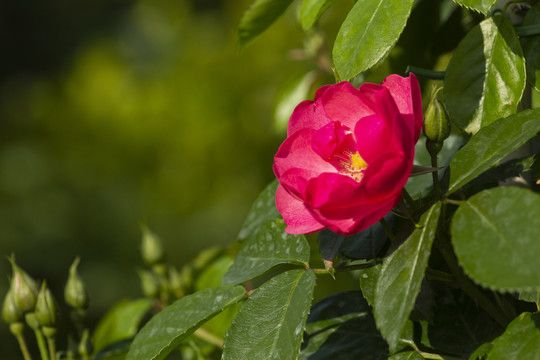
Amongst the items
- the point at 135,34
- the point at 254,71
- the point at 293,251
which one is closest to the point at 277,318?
the point at 293,251

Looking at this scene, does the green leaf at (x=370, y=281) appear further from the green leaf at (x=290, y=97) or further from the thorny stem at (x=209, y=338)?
the green leaf at (x=290, y=97)

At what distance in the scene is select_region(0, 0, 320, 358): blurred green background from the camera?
7.29ft

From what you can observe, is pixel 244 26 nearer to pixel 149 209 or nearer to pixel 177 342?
pixel 177 342

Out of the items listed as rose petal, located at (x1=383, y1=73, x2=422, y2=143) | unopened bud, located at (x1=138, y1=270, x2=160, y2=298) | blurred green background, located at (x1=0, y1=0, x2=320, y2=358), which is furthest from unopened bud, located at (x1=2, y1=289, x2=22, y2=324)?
blurred green background, located at (x1=0, y1=0, x2=320, y2=358)

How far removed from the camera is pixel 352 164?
0.56 metres

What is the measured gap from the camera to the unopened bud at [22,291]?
2.75ft

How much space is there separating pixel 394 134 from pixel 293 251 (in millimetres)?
173


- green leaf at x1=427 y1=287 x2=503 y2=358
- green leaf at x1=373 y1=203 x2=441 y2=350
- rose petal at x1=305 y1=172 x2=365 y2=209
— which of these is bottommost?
green leaf at x1=427 y1=287 x2=503 y2=358

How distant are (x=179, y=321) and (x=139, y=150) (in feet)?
5.80

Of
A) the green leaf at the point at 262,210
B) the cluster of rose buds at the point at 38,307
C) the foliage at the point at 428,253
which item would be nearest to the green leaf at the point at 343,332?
the foliage at the point at 428,253

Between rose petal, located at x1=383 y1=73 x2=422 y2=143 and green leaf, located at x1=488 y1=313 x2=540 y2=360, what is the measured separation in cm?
15

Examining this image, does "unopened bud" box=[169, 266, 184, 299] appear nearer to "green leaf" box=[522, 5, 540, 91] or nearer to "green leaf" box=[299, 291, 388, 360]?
"green leaf" box=[299, 291, 388, 360]

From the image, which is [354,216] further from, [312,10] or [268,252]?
[312,10]

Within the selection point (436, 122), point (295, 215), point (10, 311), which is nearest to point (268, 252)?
point (295, 215)
